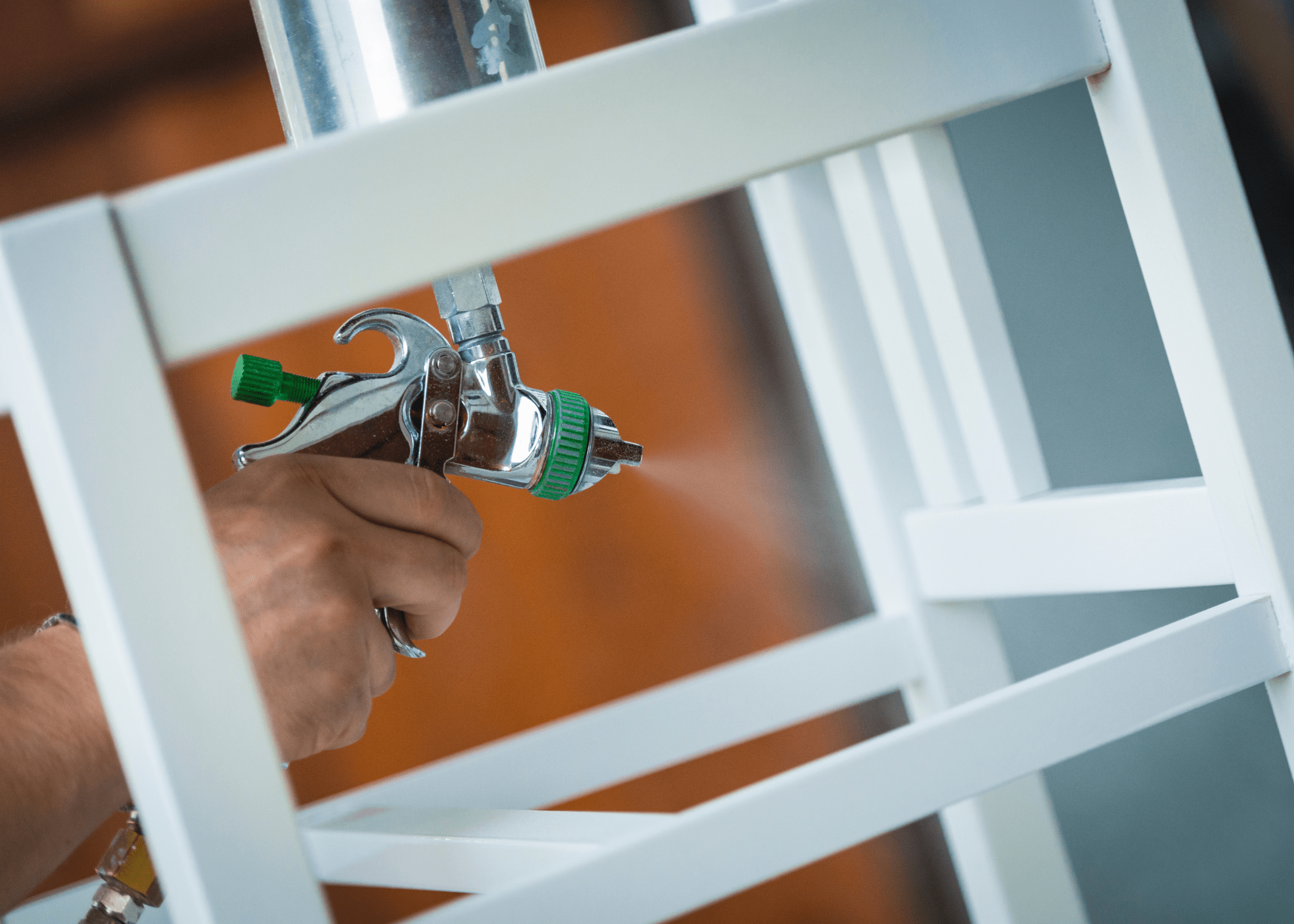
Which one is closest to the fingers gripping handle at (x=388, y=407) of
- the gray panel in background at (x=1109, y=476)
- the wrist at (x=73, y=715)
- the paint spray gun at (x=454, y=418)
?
the paint spray gun at (x=454, y=418)

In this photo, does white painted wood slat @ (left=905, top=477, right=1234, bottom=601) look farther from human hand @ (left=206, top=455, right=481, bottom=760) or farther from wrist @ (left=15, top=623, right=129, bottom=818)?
wrist @ (left=15, top=623, right=129, bottom=818)

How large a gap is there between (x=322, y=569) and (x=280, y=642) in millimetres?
31

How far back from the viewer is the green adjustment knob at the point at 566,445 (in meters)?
0.45

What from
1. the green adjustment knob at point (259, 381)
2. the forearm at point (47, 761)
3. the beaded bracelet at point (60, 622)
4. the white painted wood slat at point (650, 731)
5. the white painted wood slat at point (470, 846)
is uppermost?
the green adjustment knob at point (259, 381)

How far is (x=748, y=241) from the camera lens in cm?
99

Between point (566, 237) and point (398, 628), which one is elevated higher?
point (566, 237)

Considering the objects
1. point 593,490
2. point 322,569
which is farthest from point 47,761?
point 593,490

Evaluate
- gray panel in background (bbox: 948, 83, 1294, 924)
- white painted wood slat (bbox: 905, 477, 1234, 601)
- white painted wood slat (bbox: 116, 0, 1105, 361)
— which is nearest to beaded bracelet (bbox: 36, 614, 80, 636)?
white painted wood slat (bbox: 116, 0, 1105, 361)

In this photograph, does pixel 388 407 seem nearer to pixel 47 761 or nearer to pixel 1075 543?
pixel 47 761

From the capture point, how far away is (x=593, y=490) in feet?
3.22

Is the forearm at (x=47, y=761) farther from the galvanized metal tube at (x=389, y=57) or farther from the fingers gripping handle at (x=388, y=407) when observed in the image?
the galvanized metal tube at (x=389, y=57)

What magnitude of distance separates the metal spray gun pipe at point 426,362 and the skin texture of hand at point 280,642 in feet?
0.11

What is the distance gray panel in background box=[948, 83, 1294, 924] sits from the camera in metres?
0.68

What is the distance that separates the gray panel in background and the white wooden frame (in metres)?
0.23
